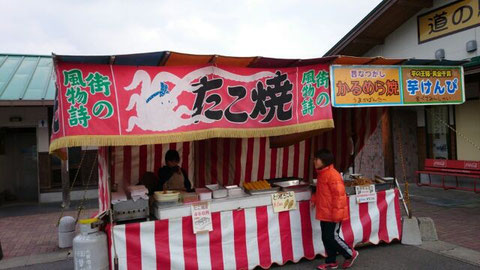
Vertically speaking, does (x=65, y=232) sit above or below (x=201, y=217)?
below

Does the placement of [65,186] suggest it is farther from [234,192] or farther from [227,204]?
[227,204]

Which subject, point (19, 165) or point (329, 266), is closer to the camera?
point (329, 266)

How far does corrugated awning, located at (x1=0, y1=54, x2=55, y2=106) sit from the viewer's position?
420 inches

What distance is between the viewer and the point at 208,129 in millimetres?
4852

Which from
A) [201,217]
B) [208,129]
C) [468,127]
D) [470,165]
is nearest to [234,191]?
[201,217]

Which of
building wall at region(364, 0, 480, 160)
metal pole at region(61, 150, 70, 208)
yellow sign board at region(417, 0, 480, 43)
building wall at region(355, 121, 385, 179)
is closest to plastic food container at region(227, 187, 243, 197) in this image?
metal pole at region(61, 150, 70, 208)

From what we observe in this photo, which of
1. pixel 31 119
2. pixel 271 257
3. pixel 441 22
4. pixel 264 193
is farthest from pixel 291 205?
pixel 31 119

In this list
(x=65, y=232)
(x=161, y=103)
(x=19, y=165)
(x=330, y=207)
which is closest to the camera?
(x=161, y=103)

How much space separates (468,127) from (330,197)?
341 inches

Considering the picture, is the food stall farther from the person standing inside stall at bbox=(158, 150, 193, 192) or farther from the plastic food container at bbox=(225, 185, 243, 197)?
the person standing inside stall at bbox=(158, 150, 193, 192)

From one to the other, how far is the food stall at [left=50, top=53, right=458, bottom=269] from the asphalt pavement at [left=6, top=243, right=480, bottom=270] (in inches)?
6.0

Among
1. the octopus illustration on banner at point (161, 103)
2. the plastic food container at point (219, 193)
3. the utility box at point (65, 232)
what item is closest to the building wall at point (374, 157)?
the plastic food container at point (219, 193)

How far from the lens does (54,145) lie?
4305mm

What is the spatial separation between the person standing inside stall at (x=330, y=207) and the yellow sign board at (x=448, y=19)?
8207 mm
